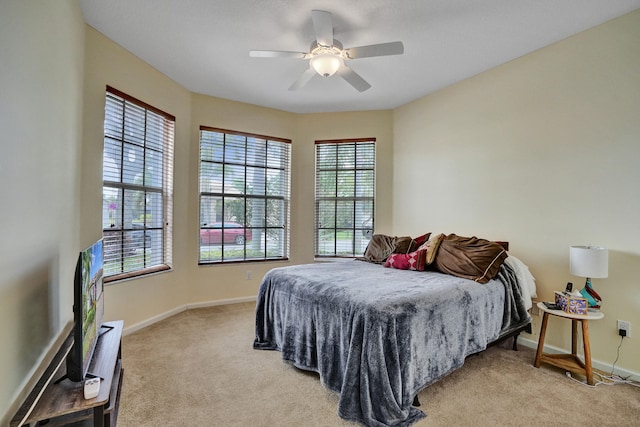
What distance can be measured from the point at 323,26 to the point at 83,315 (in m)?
2.23

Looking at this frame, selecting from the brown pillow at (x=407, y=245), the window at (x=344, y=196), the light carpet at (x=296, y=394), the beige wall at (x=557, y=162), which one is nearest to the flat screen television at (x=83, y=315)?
the light carpet at (x=296, y=394)

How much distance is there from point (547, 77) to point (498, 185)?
106cm

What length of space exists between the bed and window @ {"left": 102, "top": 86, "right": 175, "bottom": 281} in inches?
60.0

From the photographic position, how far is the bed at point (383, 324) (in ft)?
5.80

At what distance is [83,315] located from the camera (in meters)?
1.42

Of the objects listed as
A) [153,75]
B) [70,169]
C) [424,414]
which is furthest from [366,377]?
[153,75]

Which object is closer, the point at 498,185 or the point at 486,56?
the point at 486,56

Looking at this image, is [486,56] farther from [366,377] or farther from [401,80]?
[366,377]

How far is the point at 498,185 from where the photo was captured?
3182mm

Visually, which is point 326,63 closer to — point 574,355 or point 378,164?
point 378,164

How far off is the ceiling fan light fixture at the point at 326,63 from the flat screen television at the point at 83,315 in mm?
2039

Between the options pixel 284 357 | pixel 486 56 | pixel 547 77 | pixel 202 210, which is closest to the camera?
pixel 284 357

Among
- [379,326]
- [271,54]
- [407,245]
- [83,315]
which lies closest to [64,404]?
[83,315]

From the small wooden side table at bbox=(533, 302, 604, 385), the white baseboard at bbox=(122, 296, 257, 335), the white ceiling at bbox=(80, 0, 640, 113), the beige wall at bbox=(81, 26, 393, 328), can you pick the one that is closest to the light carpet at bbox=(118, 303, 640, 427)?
the small wooden side table at bbox=(533, 302, 604, 385)
